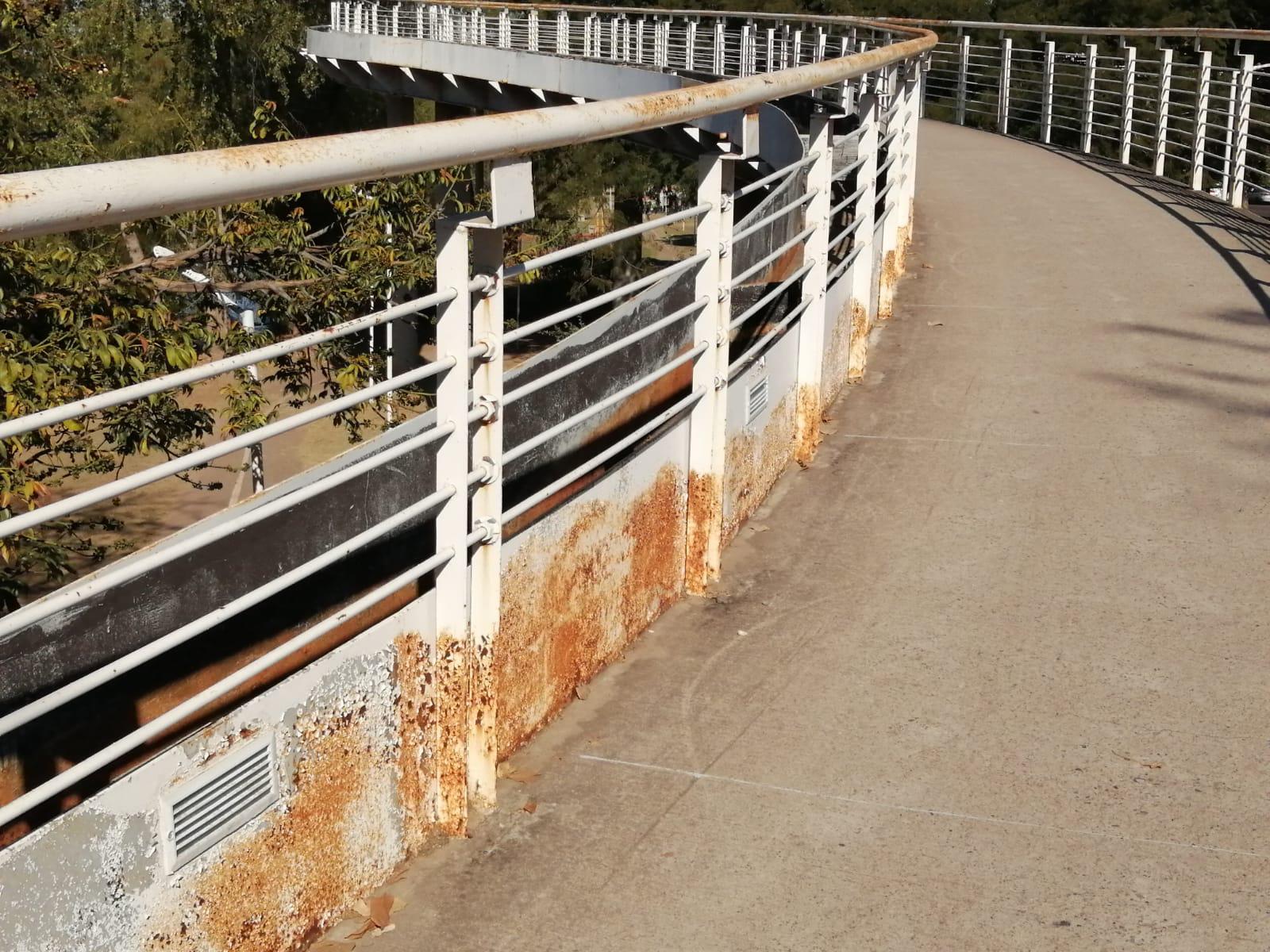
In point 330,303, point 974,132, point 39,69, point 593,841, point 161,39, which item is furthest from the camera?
point 161,39

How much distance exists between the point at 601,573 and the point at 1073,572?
192 centimetres

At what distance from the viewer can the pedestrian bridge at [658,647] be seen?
2.98 metres

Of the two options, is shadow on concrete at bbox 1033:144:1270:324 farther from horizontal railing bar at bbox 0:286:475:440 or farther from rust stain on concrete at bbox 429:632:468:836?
horizontal railing bar at bbox 0:286:475:440

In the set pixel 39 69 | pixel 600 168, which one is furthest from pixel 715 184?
pixel 600 168

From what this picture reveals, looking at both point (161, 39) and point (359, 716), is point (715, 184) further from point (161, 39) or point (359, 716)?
point (161, 39)

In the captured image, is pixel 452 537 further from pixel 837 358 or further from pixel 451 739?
pixel 837 358

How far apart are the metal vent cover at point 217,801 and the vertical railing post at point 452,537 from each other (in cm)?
66

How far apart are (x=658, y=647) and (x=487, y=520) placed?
1.43 meters

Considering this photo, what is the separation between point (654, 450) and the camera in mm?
5148

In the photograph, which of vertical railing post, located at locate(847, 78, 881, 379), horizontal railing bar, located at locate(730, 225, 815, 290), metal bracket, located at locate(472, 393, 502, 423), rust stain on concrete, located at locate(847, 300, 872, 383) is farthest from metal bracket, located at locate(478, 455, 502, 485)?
rust stain on concrete, located at locate(847, 300, 872, 383)

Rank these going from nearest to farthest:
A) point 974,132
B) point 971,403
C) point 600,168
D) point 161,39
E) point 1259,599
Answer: point 1259,599, point 971,403, point 974,132, point 161,39, point 600,168

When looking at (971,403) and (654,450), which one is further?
(971,403)

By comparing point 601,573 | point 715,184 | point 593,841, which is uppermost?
point 715,184

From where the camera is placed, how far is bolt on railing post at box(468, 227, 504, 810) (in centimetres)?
370
